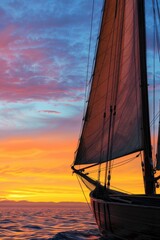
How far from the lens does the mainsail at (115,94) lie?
2114cm

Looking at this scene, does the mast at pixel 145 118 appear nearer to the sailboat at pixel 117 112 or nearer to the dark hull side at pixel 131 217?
the sailboat at pixel 117 112

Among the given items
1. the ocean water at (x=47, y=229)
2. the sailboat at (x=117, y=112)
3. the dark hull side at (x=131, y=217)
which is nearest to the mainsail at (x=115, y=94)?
the sailboat at (x=117, y=112)

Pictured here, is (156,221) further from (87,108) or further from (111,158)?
(87,108)

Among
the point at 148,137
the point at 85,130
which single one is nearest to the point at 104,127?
the point at 85,130

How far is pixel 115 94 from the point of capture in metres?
23.0

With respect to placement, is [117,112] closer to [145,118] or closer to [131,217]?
[145,118]

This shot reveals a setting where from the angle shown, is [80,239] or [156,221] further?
[80,239]

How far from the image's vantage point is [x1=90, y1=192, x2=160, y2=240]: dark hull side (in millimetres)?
14586

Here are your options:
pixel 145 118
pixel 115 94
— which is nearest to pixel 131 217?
pixel 145 118

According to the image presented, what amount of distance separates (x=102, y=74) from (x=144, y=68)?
355 centimetres

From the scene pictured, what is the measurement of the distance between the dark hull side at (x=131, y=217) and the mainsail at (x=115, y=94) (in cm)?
358

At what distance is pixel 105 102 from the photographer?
2378cm

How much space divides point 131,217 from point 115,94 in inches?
354

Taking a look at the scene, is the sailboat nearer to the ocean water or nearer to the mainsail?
the mainsail
